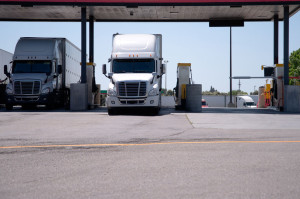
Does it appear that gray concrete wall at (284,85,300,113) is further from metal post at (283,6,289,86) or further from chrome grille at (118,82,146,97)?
chrome grille at (118,82,146,97)

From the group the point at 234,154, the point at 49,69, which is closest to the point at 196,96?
the point at 49,69

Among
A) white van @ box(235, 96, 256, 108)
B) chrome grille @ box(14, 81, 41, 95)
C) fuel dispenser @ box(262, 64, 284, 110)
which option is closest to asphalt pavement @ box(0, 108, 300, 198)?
chrome grille @ box(14, 81, 41, 95)

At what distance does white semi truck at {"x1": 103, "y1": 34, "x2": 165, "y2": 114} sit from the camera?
65.0 ft

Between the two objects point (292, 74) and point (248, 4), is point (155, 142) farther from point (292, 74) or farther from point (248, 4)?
point (292, 74)

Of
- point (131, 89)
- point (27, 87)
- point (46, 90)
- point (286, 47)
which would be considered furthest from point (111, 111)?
point (286, 47)

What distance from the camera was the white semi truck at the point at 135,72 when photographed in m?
19.8

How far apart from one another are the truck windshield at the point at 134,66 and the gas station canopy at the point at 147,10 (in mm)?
5093

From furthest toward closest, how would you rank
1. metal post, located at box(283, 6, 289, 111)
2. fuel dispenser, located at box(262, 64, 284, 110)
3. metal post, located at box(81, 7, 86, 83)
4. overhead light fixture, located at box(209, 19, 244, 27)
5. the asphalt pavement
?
1. overhead light fixture, located at box(209, 19, 244, 27)
2. fuel dispenser, located at box(262, 64, 284, 110)
3. metal post, located at box(81, 7, 86, 83)
4. metal post, located at box(283, 6, 289, 111)
5. the asphalt pavement

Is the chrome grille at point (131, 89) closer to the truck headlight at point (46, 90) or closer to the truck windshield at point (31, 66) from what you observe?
the truck headlight at point (46, 90)

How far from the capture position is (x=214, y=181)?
18.6 ft

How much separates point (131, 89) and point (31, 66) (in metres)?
7.87

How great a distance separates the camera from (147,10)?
26.9 metres

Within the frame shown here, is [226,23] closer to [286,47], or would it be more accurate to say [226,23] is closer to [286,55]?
[286,47]

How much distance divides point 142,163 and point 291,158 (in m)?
2.67
